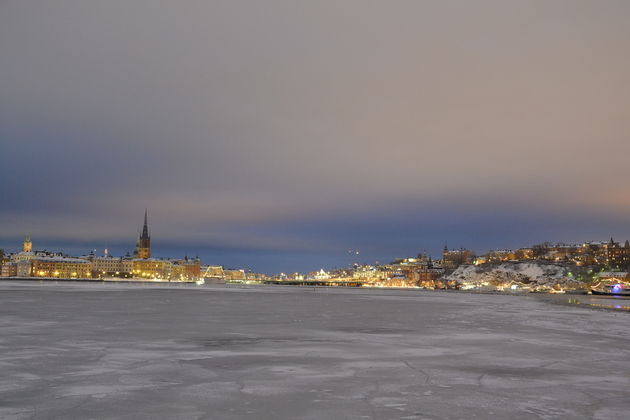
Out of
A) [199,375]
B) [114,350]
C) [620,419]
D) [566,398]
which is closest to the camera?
[620,419]

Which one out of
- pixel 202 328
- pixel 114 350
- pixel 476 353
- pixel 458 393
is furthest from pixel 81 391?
pixel 202 328

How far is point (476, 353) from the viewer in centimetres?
1472

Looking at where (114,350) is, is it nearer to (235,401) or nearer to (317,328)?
(235,401)

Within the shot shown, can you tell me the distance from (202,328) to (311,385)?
12.4 m

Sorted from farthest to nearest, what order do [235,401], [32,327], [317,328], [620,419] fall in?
[317,328]
[32,327]
[235,401]
[620,419]

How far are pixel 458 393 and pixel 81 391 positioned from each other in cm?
653

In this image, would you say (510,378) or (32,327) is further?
(32,327)

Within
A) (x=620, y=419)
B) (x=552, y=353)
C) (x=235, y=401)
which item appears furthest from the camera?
(x=552, y=353)

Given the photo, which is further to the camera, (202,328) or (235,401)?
(202,328)

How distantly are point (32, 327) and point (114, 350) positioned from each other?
8.06m

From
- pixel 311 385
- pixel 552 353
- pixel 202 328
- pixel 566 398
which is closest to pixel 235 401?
pixel 311 385

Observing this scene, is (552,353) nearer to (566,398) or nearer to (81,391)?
(566,398)

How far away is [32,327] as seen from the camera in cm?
2002

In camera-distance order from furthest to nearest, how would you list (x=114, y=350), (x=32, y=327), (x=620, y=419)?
(x=32, y=327)
(x=114, y=350)
(x=620, y=419)
